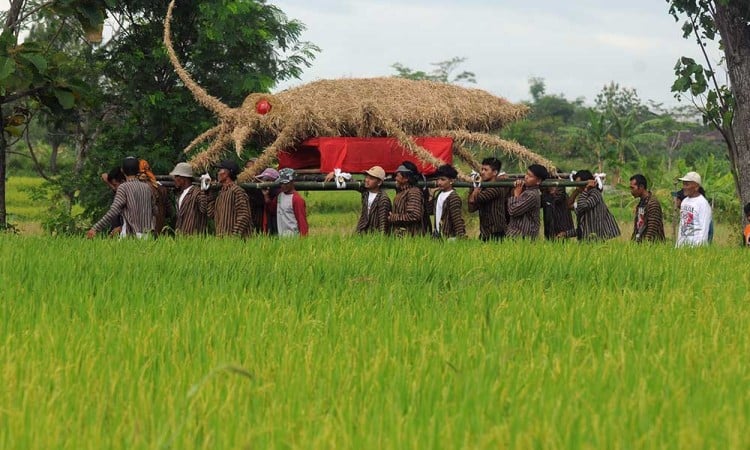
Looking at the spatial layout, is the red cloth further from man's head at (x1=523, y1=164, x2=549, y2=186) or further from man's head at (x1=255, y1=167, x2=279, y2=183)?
man's head at (x1=523, y1=164, x2=549, y2=186)

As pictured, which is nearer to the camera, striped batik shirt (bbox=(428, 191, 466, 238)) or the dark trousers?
striped batik shirt (bbox=(428, 191, 466, 238))

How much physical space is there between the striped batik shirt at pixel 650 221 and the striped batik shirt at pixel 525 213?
3.46ft

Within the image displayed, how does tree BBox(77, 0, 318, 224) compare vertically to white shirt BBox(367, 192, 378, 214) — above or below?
above

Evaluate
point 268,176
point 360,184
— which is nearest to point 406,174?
point 360,184

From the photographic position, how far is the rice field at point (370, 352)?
112 inches

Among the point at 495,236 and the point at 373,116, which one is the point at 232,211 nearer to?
the point at 373,116

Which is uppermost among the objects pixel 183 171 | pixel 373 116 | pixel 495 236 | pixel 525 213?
pixel 373 116

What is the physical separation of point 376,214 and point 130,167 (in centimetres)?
219

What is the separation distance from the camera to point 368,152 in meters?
9.65

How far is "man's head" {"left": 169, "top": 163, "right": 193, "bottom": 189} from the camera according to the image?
9969 mm

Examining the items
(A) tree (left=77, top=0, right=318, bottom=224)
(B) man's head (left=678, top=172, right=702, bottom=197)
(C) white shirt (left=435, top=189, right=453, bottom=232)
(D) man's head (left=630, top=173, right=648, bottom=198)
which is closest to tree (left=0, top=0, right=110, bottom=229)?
(A) tree (left=77, top=0, right=318, bottom=224)

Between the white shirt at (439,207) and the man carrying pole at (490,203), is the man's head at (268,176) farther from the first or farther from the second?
the man carrying pole at (490,203)

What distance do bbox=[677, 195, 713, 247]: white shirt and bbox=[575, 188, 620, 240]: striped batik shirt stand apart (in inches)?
23.6

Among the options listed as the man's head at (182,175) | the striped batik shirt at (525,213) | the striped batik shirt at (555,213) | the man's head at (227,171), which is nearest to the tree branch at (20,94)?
the man's head at (182,175)
